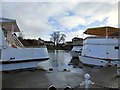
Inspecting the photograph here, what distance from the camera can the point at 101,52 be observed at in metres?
19.6

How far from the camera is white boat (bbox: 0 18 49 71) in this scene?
44.6ft

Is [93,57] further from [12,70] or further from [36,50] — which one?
[12,70]

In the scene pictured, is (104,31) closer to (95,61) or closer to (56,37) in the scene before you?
(95,61)

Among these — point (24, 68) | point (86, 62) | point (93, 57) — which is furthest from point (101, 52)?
point (24, 68)

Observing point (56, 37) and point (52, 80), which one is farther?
point (56, 37)

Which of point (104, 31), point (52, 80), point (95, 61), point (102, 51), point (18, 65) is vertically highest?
point (104, 31)

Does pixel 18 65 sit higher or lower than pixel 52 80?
higher

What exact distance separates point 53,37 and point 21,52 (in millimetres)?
65127

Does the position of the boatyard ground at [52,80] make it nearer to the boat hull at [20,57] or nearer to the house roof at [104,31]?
the boat hull at [20,57]

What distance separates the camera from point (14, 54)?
1416 cm

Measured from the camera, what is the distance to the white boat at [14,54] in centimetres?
1359

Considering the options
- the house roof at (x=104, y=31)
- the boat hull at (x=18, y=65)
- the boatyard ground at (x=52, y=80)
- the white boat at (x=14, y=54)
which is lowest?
the boatyard ground at (x=52, y=80)

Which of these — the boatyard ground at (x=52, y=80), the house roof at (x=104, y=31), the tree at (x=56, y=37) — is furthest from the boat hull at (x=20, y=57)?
the tree at (x=56, y=37)

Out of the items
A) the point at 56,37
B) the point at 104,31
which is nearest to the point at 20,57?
the point at 104,31
